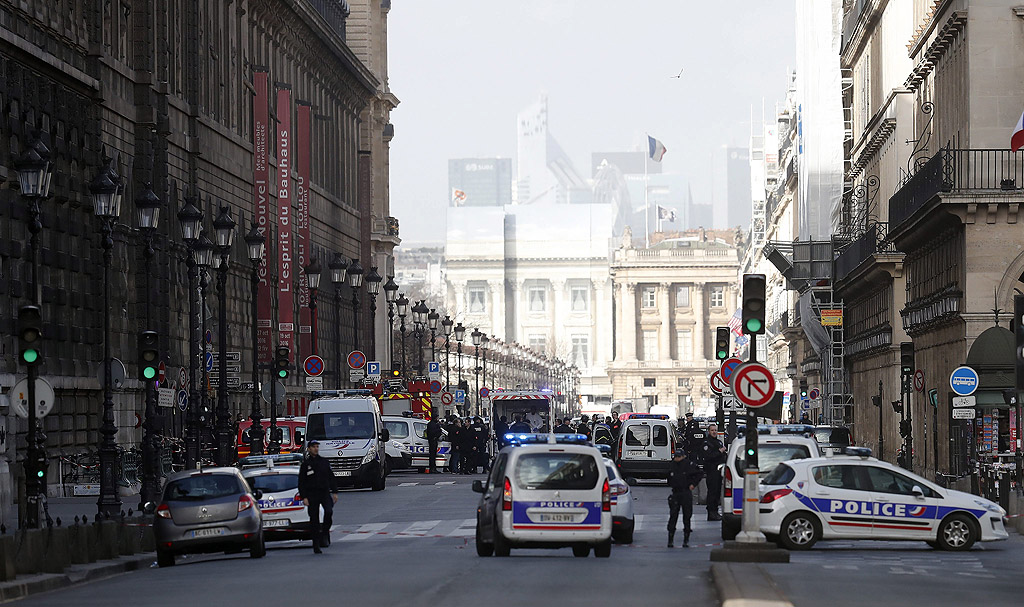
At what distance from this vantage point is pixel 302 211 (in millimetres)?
84562

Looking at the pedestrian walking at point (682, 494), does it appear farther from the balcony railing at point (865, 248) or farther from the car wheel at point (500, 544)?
the balcony railing at point (865, 248)

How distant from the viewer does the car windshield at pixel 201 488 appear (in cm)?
2872

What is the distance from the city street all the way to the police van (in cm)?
63

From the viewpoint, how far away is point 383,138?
124 m

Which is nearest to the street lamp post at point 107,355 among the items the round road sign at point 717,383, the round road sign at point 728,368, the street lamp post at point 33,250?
the street lamp post at point 33,250

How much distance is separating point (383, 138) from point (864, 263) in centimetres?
6288

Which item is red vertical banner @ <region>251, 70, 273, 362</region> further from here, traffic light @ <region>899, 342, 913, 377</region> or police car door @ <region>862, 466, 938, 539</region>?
police car door @ <region>862, 466, 938, 539</region>

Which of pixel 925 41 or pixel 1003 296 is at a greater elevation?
pixel 925 41

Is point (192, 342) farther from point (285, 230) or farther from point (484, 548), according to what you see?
point (285, 230)

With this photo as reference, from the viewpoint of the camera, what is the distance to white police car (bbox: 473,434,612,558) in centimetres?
2675

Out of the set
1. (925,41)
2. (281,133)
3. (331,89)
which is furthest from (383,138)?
(925,41)

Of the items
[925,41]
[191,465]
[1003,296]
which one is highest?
[925,41]

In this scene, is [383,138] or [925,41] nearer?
[925,41]

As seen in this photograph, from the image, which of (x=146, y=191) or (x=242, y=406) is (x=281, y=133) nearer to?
(x=242, y=406)
